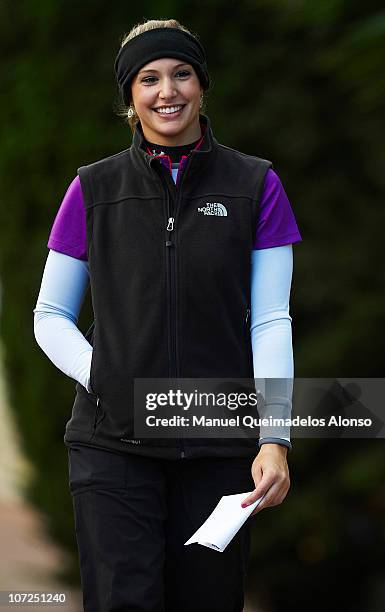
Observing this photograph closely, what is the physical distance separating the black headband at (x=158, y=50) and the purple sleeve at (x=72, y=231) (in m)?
0.34

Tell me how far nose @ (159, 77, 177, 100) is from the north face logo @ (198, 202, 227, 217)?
0.29 metres

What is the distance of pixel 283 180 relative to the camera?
19.3 ft

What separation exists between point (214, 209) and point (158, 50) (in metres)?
0.43

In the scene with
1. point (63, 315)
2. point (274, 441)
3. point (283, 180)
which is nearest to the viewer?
point (274, 441)

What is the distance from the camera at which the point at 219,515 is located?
3123 millimetres

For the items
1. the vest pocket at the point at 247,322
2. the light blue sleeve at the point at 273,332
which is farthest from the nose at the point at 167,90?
the vest pocket at the point at 247,322

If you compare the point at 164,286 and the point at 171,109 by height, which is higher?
the point at 171,109

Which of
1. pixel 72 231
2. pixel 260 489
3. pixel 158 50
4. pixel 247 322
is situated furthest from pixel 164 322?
pixel 158 50

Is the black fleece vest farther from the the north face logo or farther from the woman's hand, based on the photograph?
the woman's hand

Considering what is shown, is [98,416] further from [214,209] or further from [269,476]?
[214,209]

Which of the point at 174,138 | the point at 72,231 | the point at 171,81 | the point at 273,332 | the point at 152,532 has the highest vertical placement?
the point at 171,81

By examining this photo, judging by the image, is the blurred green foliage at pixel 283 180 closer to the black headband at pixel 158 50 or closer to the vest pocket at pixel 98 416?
the black headband at pixel 158 50

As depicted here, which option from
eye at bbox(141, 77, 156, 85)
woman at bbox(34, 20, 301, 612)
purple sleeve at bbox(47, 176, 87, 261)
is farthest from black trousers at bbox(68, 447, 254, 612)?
eye at bbox(141, 77, 156, 85)

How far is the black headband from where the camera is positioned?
332cm
